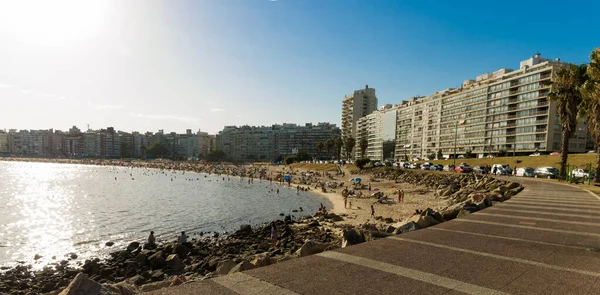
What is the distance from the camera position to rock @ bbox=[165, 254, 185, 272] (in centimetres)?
1827

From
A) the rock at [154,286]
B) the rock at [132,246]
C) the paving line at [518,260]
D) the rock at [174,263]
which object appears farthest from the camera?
the rock at [132,246]

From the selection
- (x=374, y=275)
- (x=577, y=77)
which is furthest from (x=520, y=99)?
(x=374, y=275)

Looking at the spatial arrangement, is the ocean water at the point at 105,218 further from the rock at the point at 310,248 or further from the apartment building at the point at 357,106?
the apartment building at the point at 357,106

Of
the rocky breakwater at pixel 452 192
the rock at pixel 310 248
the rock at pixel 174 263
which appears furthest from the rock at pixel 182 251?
the rock at pixel 310 248

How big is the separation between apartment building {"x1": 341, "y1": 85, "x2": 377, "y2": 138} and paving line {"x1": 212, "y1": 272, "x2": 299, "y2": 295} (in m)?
173

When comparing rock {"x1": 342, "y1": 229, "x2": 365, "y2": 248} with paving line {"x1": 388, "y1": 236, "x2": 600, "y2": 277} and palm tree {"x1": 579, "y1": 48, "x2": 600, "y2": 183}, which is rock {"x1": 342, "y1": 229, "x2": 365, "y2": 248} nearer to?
paving line {"x1": 388, "y1": 236, "x2": 600, "y2": 277}

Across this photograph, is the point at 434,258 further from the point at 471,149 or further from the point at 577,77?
the point at 471,149

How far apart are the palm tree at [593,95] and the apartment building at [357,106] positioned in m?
144

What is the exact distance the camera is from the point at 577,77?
3453 centimetres

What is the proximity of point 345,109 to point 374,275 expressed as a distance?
184 metres

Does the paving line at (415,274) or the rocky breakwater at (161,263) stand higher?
the paving line at (415,274)

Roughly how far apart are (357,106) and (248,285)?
177424 mm

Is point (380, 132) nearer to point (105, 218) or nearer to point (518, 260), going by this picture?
point (105, 218)

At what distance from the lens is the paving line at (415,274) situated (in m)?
5.52
